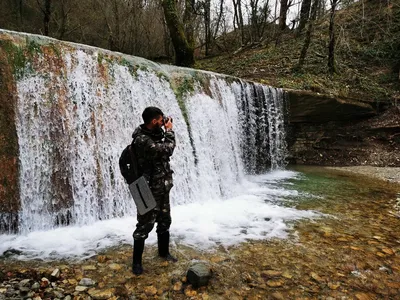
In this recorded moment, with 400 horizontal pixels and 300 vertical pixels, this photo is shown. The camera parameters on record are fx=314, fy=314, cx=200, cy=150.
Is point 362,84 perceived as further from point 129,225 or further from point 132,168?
point 132,168

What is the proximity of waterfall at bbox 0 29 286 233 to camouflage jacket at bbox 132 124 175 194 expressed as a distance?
2530 millimetres

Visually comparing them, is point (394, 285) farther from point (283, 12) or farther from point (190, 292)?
point (283, 12)

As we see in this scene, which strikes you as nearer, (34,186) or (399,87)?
(34,186)

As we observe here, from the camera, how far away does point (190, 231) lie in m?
4.82

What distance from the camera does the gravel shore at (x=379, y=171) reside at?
888 centimetres

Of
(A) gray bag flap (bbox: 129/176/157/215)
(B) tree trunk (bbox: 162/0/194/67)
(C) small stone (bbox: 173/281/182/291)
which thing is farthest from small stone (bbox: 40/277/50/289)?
(B) tree trunk (bbox: 162/0/194/67)

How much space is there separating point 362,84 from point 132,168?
1197 centimetres

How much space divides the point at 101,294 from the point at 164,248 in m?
0.90

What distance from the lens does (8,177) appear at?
4.73 m

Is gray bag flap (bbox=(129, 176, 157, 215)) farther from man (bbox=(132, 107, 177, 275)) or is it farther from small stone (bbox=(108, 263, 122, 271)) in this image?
small stone (bbox=(108, 263, 122, 271))

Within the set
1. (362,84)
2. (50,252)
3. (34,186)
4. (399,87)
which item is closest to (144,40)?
(362,84)

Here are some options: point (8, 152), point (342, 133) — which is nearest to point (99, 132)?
point (8, 152)

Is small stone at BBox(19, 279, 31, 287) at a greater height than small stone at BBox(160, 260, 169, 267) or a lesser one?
greater

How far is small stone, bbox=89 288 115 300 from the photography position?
300cm
